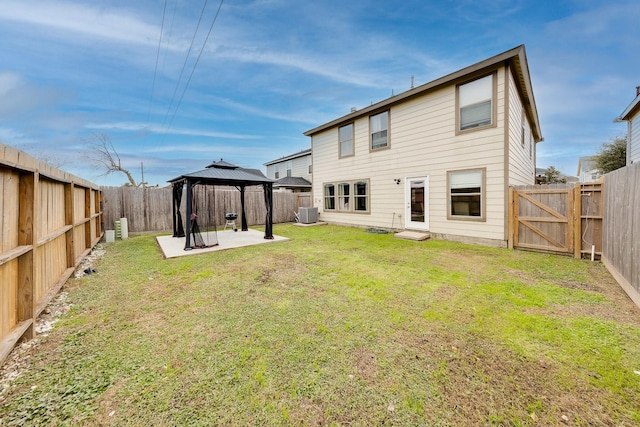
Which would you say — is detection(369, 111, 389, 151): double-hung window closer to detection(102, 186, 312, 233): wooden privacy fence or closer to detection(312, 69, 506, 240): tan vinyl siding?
detection(312, 69, 506, 240): tan vinyl siding

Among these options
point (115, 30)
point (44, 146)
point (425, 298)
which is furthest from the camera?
point (44, 146)

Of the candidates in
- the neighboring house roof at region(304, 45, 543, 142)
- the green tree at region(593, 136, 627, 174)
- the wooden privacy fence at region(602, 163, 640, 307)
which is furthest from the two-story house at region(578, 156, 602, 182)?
the wooden privacy fence at region(602, 163, 640, 307)

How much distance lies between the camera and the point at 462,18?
8.00 metres

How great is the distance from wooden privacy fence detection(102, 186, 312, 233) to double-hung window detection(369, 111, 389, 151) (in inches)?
234

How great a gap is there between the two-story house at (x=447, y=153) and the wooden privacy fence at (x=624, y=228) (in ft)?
6.23

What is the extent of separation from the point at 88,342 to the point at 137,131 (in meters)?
20.0

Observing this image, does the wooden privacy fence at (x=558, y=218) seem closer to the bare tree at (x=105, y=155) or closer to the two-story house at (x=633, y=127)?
the two-story house at (x=633, y=127)

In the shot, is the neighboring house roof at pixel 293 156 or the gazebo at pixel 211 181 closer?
the gazebo at pixel 211 181

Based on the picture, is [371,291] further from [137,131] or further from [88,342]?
[137,131]

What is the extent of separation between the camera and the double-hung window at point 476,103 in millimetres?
6652

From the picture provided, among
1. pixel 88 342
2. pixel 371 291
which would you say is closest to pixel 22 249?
pixel 88 342

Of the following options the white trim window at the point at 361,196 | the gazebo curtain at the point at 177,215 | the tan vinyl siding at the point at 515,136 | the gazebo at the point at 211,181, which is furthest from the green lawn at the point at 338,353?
the white trim window at the point at 361,196

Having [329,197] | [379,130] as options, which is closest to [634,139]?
[379,130]

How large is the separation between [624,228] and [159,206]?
12677 mm
